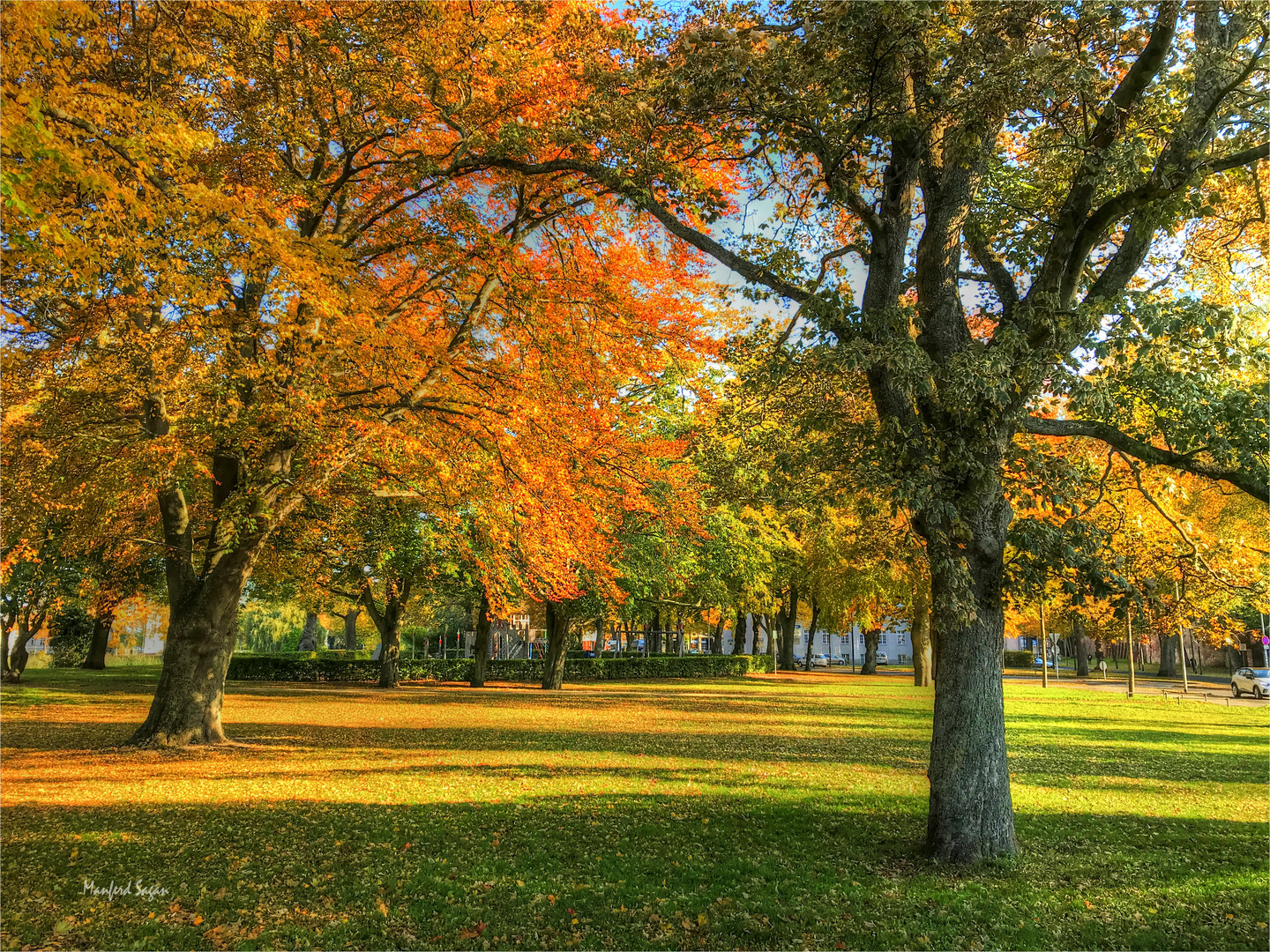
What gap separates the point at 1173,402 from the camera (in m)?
6.56

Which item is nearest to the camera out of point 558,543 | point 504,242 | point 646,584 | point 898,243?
point 898,243

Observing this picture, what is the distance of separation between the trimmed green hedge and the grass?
728 inches

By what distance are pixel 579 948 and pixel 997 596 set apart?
193 inches

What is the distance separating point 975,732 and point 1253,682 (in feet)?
102

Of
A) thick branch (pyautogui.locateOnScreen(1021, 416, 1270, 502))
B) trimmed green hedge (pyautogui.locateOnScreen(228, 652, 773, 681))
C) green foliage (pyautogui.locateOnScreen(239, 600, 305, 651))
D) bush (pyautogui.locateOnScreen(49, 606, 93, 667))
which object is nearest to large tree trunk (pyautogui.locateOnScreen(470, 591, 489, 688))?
trimmed green hedge (pyautogui.locateOnScreen(228, 652, 773, 681))

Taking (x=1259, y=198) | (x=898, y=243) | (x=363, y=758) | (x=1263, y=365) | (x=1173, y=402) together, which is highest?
(x=1259, y=198)

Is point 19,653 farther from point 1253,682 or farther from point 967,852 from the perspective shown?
point 1253,682

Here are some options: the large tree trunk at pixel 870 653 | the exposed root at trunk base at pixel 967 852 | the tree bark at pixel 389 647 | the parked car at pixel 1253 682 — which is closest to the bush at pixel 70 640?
the tree bark at pixel 389 647

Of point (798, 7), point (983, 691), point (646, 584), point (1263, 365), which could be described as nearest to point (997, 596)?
point (983, 691)

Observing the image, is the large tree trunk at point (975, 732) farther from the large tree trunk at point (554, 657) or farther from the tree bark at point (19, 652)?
the tree bark at point (19, 652)

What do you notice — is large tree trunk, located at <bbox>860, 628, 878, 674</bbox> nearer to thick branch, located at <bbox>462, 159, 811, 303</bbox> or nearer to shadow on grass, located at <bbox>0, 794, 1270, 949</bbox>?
shadow on grass, located at <bbox>0, 794, 1270, 949</bbox>

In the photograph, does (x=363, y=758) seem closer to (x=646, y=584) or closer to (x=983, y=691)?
(x=983, y=691)

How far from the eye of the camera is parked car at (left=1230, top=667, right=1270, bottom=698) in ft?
94.7

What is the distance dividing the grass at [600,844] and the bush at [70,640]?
78.3 feet
